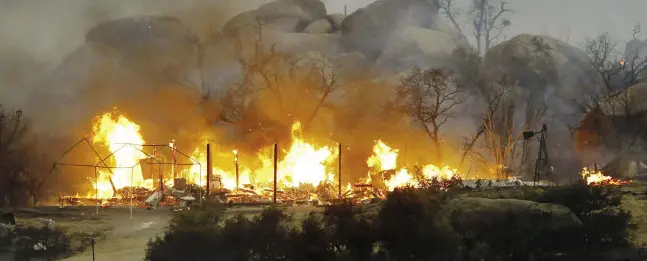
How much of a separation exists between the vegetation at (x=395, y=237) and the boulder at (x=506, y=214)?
0.06 meters

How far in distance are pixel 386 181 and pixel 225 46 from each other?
87.9 ft

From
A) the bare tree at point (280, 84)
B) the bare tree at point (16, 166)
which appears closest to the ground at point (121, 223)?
the bare tree at point (16, 166)

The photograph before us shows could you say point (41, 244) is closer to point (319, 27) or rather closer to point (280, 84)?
point (280, 84)

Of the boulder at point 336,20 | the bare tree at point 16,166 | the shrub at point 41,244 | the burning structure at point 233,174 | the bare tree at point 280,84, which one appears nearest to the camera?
the shrub at point 41,244

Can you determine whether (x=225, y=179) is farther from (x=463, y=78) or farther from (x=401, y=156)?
(x=463, y=78)

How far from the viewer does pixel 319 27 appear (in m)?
72.6

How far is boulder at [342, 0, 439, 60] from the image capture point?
69750 mm

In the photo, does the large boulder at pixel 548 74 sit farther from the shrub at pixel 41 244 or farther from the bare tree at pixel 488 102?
the shrub at pixel 41 244

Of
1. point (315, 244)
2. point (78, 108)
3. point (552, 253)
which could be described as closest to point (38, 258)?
point (315, 244)

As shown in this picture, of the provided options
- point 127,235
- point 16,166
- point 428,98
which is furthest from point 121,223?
point 428,98

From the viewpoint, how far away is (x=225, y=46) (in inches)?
2544

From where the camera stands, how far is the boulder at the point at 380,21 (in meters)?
69.8

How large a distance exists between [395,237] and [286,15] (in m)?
58.9

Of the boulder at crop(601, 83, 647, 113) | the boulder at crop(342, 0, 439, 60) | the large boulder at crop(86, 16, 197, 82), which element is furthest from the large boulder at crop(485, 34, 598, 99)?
the large boulder at crop(86, 16, 197, 82)
